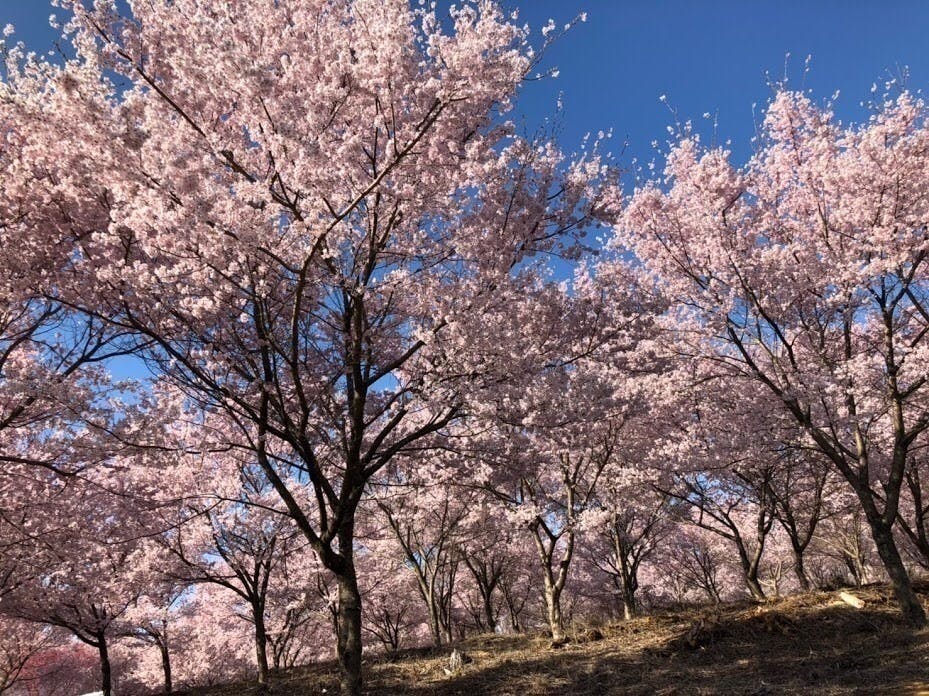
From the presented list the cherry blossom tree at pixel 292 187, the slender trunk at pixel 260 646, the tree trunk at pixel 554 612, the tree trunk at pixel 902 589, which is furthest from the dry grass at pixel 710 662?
the cherry blossom tree at pixel 292 187

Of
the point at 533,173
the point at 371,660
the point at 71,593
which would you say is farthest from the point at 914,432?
the point at 71,593

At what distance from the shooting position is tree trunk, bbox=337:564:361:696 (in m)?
6.56

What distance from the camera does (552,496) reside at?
16.1m

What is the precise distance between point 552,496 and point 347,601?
9972 millimetres

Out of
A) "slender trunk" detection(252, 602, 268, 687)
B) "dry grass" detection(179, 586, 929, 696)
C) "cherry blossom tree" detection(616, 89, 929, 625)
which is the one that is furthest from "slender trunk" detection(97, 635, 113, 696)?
"cherry blossom tree" detection(616, 89, 929, 625)

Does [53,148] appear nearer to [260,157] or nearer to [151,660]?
[260,157]

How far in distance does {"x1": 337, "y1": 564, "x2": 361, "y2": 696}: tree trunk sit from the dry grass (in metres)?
2.89

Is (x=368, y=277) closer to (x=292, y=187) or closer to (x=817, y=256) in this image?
(x=292, y=187)

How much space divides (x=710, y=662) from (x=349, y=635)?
604 cm

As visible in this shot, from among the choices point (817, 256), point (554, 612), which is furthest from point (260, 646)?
point (817, 256)

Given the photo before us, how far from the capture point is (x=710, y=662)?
29.8ft

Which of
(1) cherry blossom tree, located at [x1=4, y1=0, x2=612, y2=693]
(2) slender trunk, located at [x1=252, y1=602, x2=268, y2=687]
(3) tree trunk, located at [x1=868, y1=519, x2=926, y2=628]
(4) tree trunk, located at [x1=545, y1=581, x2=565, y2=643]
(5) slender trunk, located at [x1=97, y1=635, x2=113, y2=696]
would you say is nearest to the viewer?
(1) cherry blossom tree, located at [x1=4, y1=0, x2=612, y2=693]

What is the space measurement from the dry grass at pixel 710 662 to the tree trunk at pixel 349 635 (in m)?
2.89

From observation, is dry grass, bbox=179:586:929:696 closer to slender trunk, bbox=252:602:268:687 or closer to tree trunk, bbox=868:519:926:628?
tree trunk, bbox=868:519:926:628
